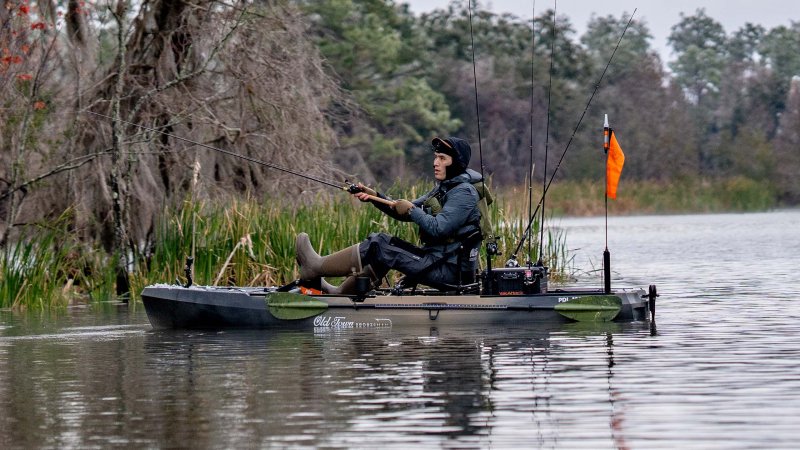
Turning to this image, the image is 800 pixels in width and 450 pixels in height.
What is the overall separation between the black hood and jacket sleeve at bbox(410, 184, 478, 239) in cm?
24

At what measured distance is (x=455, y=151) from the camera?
46.9ft

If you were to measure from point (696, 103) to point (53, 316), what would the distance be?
81774 mm

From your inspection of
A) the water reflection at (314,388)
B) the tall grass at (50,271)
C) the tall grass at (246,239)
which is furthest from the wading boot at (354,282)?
the tall grass at (50,271)

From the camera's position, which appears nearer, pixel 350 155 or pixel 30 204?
pixel 30 204

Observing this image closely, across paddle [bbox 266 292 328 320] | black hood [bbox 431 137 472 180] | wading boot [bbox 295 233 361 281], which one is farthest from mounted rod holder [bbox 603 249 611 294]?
paddle [bbox 266 292 328 320]

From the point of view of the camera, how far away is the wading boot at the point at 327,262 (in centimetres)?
1451

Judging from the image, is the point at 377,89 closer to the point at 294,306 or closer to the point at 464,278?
the point at 294,306

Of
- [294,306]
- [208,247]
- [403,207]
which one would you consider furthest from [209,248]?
[403,207]

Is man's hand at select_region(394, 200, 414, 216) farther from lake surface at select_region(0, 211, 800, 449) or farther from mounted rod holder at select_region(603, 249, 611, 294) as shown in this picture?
mounted rod holder at select_region(603, 249, 611, 294)

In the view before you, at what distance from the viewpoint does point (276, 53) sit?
71.6ft

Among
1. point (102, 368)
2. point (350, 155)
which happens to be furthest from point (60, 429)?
point (350, 155)

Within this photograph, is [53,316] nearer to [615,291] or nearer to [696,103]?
[615,291]

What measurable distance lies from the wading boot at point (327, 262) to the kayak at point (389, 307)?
20 cm

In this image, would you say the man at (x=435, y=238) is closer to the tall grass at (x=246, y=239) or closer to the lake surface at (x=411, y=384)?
the lake surface at (x=411, y=384)
